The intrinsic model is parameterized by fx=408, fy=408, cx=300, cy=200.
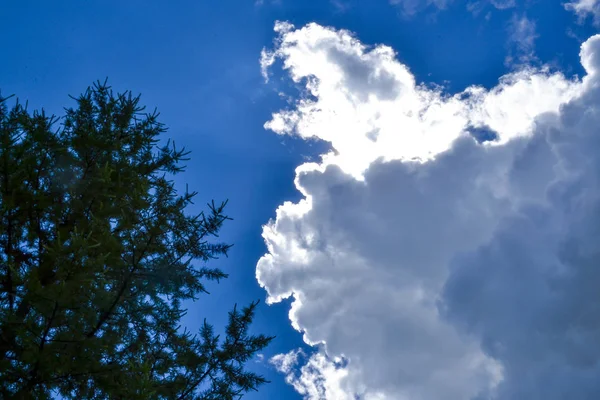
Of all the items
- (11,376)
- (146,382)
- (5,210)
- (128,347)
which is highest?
(5,210)

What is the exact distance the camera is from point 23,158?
696cm

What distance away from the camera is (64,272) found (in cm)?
512

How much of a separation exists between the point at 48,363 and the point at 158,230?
7.68 ft

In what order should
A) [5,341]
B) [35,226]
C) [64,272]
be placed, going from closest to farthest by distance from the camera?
[64,272], [5,341], [35,226]

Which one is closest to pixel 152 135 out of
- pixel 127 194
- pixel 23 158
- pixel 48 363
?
pixel 127 194

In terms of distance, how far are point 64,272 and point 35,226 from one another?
9.96ft

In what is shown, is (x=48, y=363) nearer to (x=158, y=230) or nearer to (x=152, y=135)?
(x=158, y=230)

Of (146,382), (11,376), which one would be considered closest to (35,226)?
(11,376)

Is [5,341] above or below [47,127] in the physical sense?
below

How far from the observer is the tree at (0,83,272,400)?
18.7 feet

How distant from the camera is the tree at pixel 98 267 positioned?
224 inches

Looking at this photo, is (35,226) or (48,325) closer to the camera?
(48,325)

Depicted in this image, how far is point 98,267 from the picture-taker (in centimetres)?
536

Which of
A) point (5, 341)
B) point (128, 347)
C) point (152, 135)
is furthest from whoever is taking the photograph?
point (152, 135)
